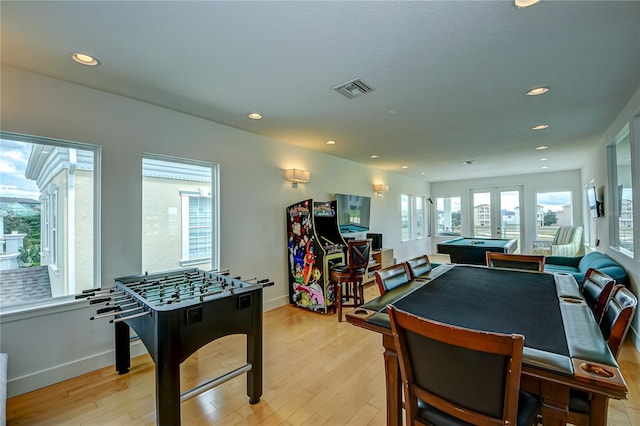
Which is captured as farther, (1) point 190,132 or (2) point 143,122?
(1) point 190,132

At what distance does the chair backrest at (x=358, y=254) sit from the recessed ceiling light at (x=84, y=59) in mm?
3019

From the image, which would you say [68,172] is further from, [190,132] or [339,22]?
[339,22]

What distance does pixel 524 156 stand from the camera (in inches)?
217

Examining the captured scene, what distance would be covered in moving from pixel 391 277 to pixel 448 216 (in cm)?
827

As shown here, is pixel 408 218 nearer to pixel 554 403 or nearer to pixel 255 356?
pixel 255 356

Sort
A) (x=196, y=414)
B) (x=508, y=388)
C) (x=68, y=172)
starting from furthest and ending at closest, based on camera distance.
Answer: (x=68, y=172), (x=196, y=414), (x=508, y=388)

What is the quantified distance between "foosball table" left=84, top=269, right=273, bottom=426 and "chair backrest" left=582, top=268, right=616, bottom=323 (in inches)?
85.8

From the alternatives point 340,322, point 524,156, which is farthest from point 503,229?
point 340,322

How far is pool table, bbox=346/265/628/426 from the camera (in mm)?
961

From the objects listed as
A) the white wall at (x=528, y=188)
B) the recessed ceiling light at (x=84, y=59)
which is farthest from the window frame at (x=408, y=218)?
the recessed ceiling light at (x=84, y=59)

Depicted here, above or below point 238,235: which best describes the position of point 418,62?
above

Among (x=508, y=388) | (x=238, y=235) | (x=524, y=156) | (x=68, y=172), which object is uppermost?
(x=524, y=156)

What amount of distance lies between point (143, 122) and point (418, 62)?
2.75m

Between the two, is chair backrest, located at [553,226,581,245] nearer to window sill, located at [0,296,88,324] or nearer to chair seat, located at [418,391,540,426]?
chair seat, located at [418,391,540,426]
